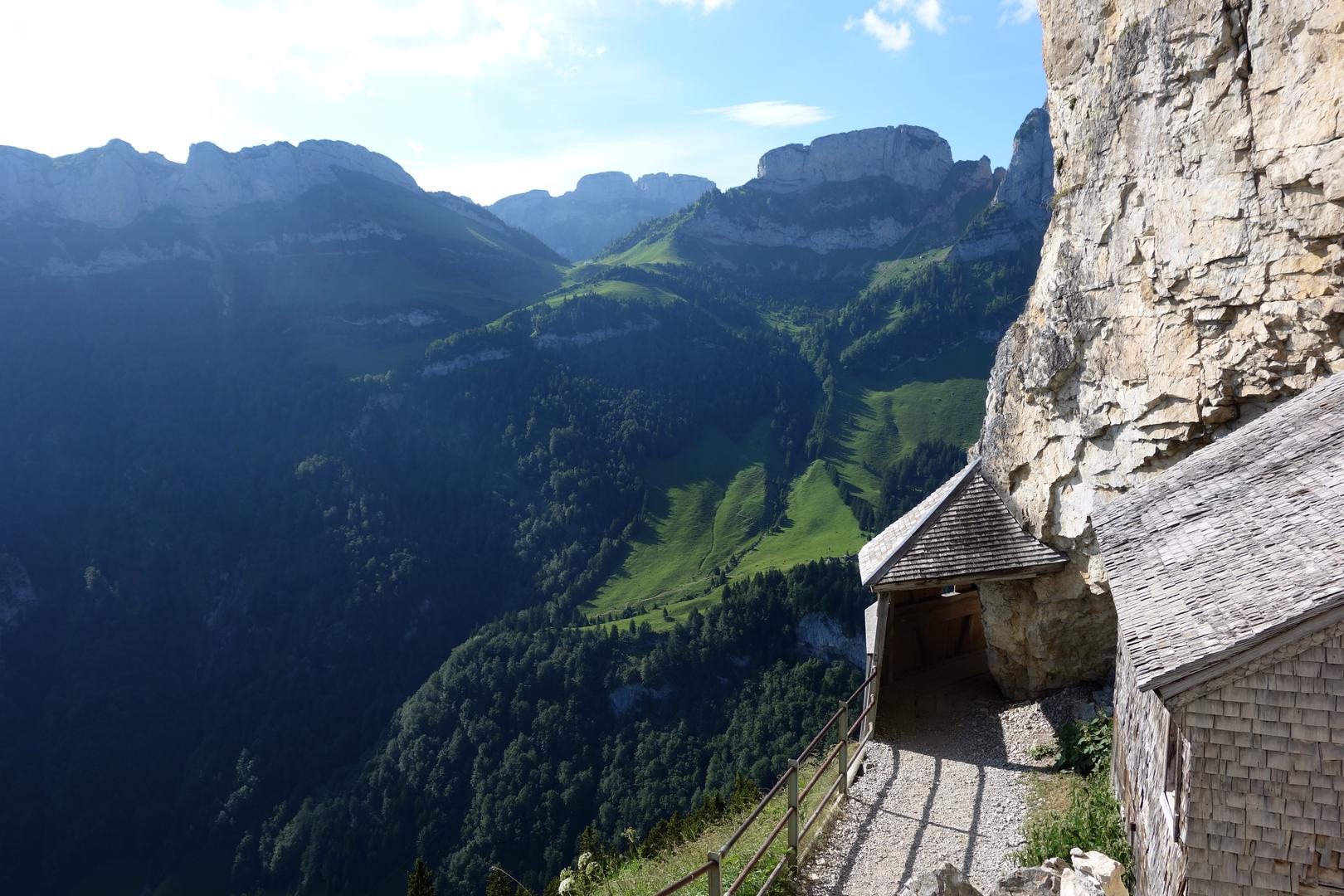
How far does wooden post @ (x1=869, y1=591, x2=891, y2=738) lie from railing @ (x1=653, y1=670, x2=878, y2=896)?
0.13ft

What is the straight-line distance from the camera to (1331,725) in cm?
693

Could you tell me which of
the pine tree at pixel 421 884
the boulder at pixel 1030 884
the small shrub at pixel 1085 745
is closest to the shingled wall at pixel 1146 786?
the boulder at pixel 1030 884

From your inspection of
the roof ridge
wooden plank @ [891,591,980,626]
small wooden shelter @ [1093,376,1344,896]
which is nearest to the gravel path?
wooden plank @ [891,591,980,626]

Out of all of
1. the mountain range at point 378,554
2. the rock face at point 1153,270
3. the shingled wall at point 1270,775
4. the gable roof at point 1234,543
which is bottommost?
the mountain range at point 378,554

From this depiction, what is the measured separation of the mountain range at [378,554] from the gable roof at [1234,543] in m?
58.5

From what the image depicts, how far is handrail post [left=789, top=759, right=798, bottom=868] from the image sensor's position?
1027 centimetres

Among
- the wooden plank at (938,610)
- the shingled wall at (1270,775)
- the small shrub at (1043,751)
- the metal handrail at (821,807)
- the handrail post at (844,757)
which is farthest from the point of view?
the wooden plank at (938,610)

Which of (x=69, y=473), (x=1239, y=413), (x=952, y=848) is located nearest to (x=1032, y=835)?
(x=952, y=848)

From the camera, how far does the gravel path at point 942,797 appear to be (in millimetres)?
10688

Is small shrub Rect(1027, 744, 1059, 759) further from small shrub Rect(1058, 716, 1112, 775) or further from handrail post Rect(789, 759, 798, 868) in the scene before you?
handrail post Rect(789, 759, 798, 868)

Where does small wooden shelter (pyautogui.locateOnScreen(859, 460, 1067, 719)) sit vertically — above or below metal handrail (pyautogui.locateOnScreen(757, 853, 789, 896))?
above

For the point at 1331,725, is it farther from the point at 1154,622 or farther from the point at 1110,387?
the point at 1110,387

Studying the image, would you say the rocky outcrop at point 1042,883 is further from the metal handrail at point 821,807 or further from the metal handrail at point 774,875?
the metal handrail at point 821,807

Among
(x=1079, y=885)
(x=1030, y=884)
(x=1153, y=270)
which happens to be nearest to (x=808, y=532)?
(x=1153, y=270)
